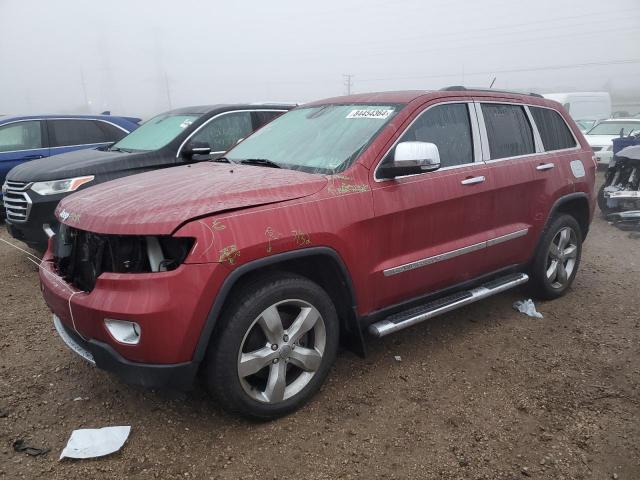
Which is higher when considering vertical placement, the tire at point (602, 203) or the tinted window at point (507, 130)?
the tinted window at point (507, 130)

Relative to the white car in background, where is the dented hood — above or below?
above

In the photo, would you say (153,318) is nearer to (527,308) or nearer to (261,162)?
(261,162)

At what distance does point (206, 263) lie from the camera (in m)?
2.27

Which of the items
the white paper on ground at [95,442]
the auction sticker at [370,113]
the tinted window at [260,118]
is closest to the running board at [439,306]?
the auction sticker at [370,113]

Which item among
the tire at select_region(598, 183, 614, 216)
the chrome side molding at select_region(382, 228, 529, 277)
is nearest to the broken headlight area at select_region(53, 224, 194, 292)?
the chrome side molding at select_region(382, 228, 529, 277)

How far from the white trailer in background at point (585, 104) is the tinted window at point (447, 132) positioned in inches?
695

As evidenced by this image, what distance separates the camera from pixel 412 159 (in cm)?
281

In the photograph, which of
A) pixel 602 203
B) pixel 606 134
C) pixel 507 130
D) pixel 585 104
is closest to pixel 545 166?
pixel 507 130

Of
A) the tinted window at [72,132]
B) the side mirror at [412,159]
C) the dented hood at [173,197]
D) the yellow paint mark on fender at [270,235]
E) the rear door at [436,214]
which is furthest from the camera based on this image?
the tinted window at [72,132]

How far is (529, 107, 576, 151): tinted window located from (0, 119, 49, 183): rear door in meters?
7.14

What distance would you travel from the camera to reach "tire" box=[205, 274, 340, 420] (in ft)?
7.97

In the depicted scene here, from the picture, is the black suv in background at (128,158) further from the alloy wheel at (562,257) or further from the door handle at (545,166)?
the alloy wheel at (562,257)

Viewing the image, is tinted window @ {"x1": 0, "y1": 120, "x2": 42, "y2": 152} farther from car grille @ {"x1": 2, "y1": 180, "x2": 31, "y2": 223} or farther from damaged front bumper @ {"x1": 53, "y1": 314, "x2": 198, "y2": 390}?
damaged front bumper @ {"x1": 53, "y1": 314, "x2": 198, "y2": 390}

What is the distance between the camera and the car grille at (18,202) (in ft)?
16.9
